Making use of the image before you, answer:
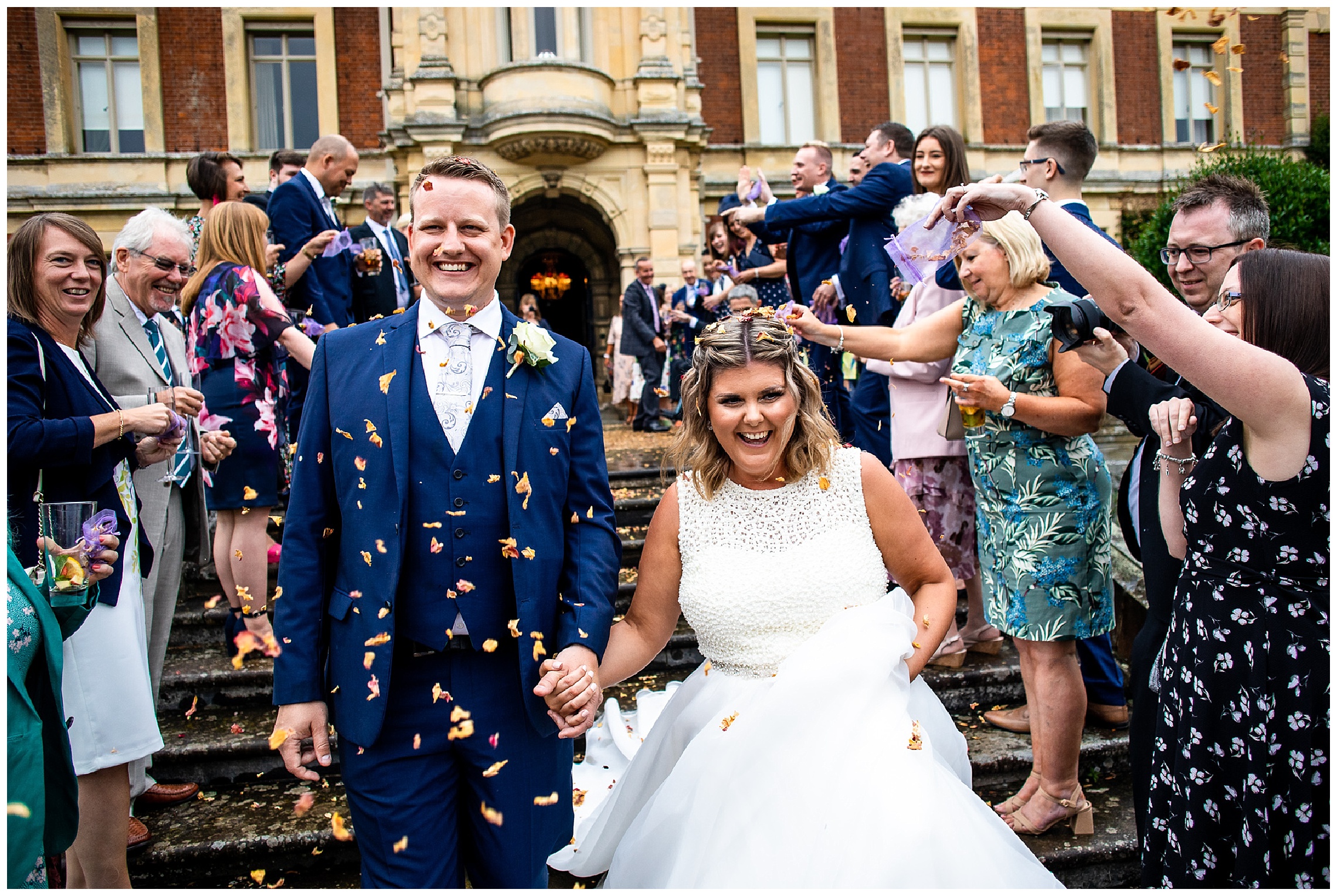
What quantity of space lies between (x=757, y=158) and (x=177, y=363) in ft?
49.8

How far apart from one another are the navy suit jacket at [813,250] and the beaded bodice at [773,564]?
3.03m

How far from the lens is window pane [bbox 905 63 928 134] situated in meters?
18.4

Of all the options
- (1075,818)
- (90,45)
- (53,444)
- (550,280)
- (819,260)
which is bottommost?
(1075,818)

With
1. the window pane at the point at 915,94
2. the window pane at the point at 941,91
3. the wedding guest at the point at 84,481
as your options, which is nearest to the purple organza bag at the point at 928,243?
the wedding guest at the point at 84,481

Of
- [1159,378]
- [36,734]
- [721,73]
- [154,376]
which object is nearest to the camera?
[36,734]

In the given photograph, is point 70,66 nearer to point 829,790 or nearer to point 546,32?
point 546,32

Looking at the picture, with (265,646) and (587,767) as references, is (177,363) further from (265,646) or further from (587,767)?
(587,767)

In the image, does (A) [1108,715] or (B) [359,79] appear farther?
(B) [359,79]

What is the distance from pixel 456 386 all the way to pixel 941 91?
62.4 feet

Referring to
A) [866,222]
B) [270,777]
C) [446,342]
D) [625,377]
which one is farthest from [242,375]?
[625,377]

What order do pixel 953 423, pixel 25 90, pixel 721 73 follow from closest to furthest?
1. pixel 953 423
2. pixel 25 90
3. pixel 721 73

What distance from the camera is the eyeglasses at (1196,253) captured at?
2805mm

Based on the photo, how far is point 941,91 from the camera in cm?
1853

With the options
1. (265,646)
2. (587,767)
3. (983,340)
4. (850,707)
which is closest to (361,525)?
(850,707)
